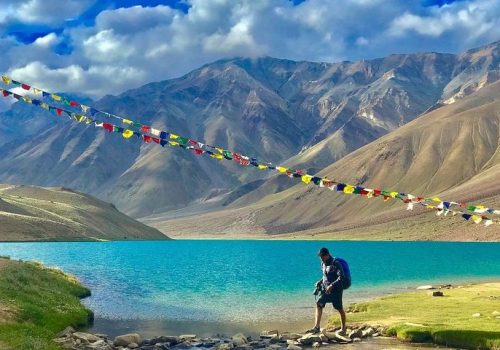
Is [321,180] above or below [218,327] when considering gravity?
above

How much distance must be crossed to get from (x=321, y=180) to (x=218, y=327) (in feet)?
36.9

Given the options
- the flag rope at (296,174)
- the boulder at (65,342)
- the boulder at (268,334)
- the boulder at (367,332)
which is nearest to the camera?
the boulder at (65,342)

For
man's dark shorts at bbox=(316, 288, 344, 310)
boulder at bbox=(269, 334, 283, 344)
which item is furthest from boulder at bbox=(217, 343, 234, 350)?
man's dark shorts at bbox=(316, 288, 344, 310)

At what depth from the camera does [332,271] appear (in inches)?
1094

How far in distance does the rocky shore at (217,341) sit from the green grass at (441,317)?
244cm

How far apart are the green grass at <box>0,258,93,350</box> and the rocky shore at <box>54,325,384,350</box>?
1.37 m

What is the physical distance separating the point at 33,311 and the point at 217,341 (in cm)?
1029

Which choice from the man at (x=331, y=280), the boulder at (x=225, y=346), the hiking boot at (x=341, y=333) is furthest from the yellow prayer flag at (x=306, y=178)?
the boulder at (x=225, y=346)

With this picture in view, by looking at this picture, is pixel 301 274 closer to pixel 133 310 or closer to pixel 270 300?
pixel 270 300

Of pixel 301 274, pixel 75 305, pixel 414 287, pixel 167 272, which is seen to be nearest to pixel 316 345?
pixel 75 305

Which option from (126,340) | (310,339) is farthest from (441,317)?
(126,340)

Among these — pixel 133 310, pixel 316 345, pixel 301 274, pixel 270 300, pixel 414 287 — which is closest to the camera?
pixel 316 345

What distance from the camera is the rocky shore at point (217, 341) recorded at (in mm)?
27344

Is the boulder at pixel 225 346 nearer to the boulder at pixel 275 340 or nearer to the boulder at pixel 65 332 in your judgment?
the boulder at pixel 275 340
